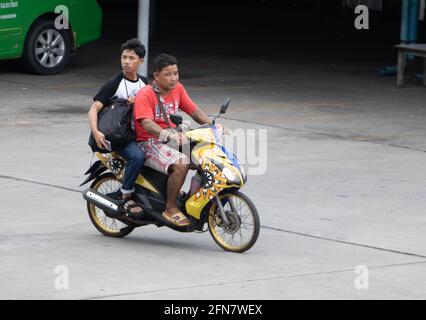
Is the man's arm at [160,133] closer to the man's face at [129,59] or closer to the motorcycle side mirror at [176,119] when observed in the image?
the motorcycle side mirror at [176,119]

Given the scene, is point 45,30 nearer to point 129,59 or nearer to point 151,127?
point 129,59

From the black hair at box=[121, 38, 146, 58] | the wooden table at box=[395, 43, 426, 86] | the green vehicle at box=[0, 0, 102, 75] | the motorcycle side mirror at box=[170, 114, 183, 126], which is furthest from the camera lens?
the wooden table at box=[395, 43, 426, 86]

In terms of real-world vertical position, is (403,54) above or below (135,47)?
below

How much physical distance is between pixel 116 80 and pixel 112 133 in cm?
53

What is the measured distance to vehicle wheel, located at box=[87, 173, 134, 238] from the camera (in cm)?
962

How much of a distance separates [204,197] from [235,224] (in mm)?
310

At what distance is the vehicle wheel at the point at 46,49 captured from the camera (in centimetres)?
1834

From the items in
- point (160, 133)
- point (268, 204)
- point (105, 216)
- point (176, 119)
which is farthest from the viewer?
point (268, 204)

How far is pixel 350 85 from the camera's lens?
739 inches

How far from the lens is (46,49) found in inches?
734

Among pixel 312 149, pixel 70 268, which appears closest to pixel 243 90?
pixel 312 149

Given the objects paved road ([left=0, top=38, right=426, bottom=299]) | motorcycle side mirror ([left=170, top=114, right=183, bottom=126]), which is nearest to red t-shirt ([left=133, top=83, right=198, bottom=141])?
motorcycle side mirror ([left=170, top=114, right=183, bottom=126])

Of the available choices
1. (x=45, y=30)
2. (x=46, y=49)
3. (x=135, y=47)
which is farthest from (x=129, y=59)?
(x=46, y=49)

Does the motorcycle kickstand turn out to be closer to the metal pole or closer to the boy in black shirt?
the boy in black shirt
